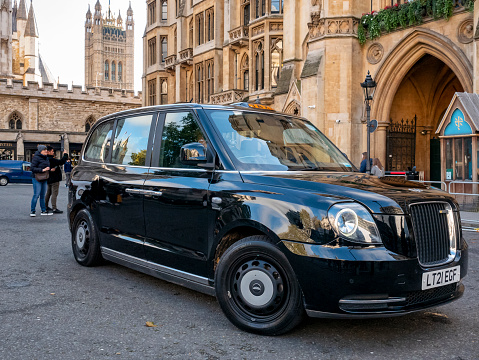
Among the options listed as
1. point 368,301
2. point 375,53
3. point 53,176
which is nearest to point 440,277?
point 368,301

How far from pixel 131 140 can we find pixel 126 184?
19.9 inches

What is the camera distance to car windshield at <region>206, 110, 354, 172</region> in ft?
13.8

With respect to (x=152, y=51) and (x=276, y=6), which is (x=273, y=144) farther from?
(x=152, y=51)

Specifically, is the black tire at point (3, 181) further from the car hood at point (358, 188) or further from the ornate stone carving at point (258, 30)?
the car hood at point (358, 188)

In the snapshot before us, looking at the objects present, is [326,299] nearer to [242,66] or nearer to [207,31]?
[242,66]

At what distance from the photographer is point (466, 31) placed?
15633mm

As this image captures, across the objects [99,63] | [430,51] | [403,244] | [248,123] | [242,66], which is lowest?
[403,244]

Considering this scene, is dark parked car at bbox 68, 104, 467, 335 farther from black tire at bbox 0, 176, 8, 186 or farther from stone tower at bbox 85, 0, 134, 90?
stone tower at bbox 85, 0, 134, 90

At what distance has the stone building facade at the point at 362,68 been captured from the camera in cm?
1642

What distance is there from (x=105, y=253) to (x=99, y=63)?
119 meters

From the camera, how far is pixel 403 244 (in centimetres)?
332

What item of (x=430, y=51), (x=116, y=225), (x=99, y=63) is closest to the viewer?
(x=116, y=225)

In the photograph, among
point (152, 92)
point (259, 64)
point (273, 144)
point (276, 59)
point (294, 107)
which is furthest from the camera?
point (152, 92)

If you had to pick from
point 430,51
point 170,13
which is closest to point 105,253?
point 430,51
